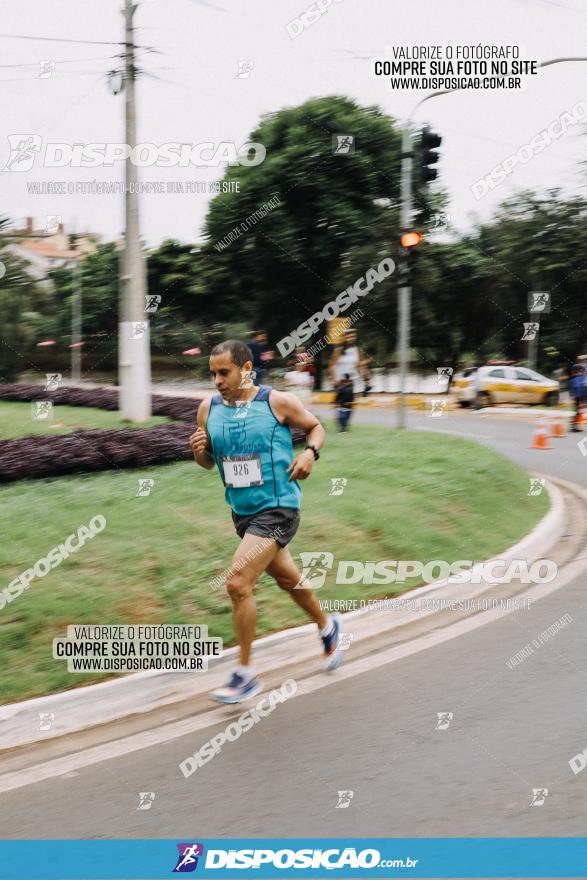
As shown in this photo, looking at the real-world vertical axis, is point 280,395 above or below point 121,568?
above

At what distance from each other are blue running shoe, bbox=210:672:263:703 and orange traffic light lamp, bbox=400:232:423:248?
949 cm

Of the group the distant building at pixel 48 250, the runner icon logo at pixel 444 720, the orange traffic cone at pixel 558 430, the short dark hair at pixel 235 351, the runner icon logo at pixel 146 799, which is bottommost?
the orange traffic cone at pixel 558 430

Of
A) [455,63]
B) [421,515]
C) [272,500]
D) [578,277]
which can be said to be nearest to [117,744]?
[272,500]

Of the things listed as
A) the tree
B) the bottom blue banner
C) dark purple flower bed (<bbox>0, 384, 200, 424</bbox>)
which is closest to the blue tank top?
the bottom blue banner

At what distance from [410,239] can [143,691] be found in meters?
9.61

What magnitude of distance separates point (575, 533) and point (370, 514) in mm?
2185

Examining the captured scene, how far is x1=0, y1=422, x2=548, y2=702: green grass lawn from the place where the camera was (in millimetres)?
5602

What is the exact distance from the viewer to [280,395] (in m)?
4.94

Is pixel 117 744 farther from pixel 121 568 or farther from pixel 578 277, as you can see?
pixel 578 277

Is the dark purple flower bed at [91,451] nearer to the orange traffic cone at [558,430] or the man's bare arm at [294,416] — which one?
the man's bare arm at [294,416]

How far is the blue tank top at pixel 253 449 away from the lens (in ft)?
16.1

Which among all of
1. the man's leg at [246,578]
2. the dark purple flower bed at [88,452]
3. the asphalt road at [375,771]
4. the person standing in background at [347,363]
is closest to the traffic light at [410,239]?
the person standing in background at [347,363]

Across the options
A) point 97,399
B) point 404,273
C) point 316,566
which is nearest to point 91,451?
point 316,566

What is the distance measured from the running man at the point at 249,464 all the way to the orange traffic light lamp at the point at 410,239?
8.82 m
